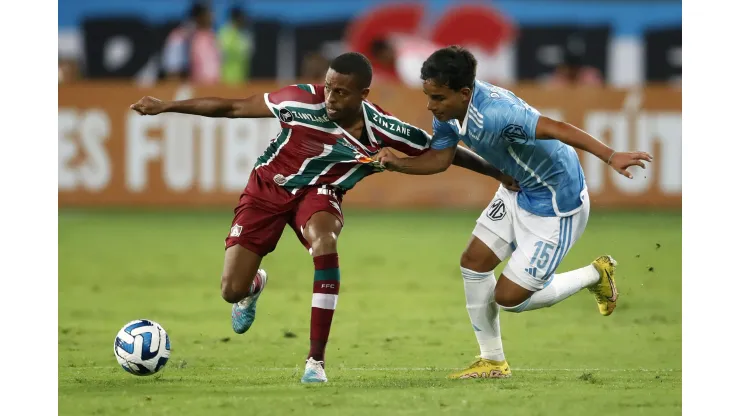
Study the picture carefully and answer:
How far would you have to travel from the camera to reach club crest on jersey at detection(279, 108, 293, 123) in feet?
24.0

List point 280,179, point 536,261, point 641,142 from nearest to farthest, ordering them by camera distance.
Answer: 1. point 536,261
2. point 280,179
3. point 641,142

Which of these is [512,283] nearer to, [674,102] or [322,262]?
[322,262]

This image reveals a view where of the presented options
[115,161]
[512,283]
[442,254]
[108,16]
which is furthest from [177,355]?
[108,16]

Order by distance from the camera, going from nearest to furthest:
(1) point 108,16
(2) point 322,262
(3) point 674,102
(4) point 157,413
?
(4) point 157,413
(2) point 322,262
(3) point 674,102
(1) point 108,16

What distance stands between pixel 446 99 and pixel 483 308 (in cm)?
137

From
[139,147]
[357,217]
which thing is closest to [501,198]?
[357,217]

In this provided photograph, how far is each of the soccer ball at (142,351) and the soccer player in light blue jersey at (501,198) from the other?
5.81 ft

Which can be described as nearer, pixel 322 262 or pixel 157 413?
pixel 157 413

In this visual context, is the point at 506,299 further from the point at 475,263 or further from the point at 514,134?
the point at 514,134

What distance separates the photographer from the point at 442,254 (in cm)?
1355

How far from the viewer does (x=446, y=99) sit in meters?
6.68

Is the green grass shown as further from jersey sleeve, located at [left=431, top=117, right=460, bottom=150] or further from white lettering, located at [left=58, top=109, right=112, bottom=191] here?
white lettering, located at [left=58, top=109, right=112, bottom=191]

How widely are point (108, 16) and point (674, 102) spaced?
34.6ft

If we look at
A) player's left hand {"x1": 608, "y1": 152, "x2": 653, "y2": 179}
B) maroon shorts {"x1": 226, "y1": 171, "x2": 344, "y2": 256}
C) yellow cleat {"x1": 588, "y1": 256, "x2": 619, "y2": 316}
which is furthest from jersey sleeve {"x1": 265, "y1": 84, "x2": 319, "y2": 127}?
yellow cleat {"x1": 588, "y1": 256, "x2": 619, "y2": 316}
